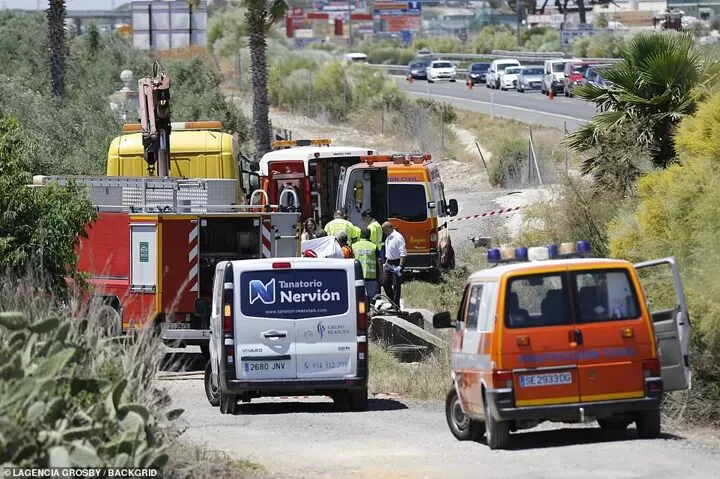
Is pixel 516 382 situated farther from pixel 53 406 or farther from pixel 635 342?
pixel 53 406

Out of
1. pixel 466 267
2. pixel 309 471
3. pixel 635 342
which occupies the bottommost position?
pixel 466 267

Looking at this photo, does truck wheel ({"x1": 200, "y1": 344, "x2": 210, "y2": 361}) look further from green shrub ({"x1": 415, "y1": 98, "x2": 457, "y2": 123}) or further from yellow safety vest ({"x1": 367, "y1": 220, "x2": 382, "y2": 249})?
green shrub ({"x1": 415, "y1": 98, "x2": 457, "y2": 123})

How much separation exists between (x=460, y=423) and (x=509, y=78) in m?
64.4

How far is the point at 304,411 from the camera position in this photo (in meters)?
15.6

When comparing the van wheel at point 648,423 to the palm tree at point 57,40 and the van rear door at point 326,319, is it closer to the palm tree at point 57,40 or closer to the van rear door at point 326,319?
the van rear door at point 326,319

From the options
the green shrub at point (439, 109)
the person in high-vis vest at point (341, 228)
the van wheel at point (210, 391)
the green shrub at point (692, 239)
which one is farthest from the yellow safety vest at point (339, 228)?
the green shrub at point (439, 109)

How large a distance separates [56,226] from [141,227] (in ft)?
9.66

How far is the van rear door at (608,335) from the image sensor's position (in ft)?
37.9

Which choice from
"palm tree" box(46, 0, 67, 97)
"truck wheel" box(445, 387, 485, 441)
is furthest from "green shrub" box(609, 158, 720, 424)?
"palm tree" box(46, 0, 67, 97)

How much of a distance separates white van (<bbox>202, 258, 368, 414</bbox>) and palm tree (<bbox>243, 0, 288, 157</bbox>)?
2510cm

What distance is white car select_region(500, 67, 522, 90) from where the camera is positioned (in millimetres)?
75500

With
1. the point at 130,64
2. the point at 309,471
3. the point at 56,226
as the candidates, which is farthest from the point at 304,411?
the point at 130,64

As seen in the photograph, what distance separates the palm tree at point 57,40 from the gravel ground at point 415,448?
80.4 feet

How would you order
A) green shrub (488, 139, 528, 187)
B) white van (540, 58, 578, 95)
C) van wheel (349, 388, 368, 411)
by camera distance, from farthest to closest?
1. white van (540, 58, 578, 95)
2. green shrub (488, 139, 528, 187)
3. van wheel (349, 388, 368, 411)
